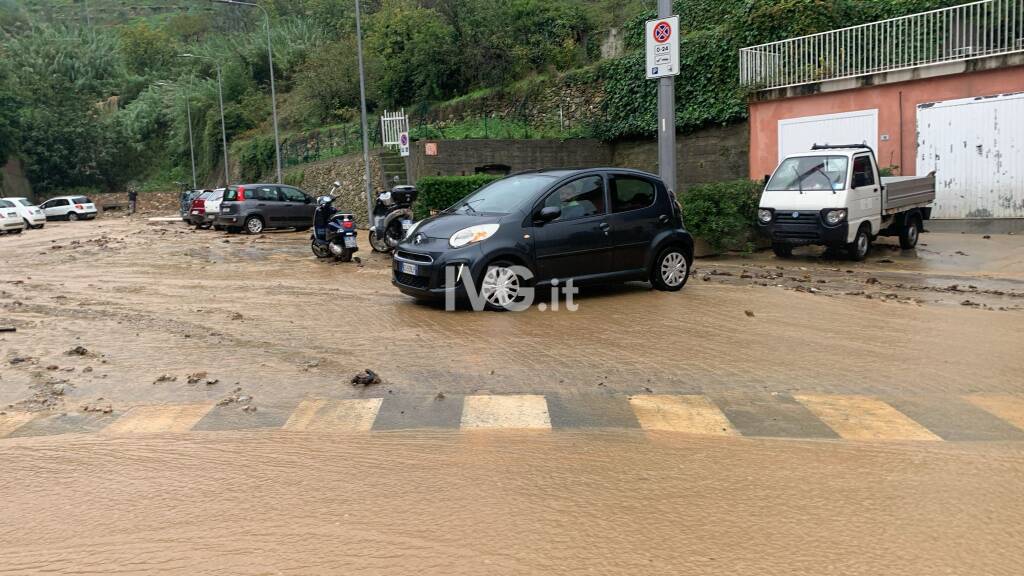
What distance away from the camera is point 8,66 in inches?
2835

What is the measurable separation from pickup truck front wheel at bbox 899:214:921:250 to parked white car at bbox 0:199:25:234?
32.8 metres

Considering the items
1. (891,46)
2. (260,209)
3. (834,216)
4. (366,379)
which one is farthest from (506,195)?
(260,209)

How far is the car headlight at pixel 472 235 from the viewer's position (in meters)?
9.99

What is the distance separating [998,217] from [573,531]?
60.3ft

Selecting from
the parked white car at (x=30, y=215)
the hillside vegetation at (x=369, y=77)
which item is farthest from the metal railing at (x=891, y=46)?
the parked white car at (x=30, y=215)

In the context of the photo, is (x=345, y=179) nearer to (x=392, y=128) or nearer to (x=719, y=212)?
(x=392, y=128)

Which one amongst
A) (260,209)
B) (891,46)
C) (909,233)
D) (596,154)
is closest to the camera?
(909,233)

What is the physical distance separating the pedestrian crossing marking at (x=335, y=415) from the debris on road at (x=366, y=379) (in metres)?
0.42

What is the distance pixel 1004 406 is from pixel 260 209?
81.9 ft

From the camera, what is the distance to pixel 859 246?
15.1 meters

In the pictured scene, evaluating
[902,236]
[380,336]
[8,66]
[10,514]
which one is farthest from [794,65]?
[8,66]

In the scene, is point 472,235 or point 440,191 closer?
point 472,235

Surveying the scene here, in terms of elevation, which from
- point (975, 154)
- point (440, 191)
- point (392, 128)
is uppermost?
point (392, 128)

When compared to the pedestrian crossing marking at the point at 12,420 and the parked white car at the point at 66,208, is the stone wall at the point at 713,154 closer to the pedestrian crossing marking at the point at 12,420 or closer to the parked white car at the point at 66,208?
the pedestrian crossing marking at the point at 12,420
